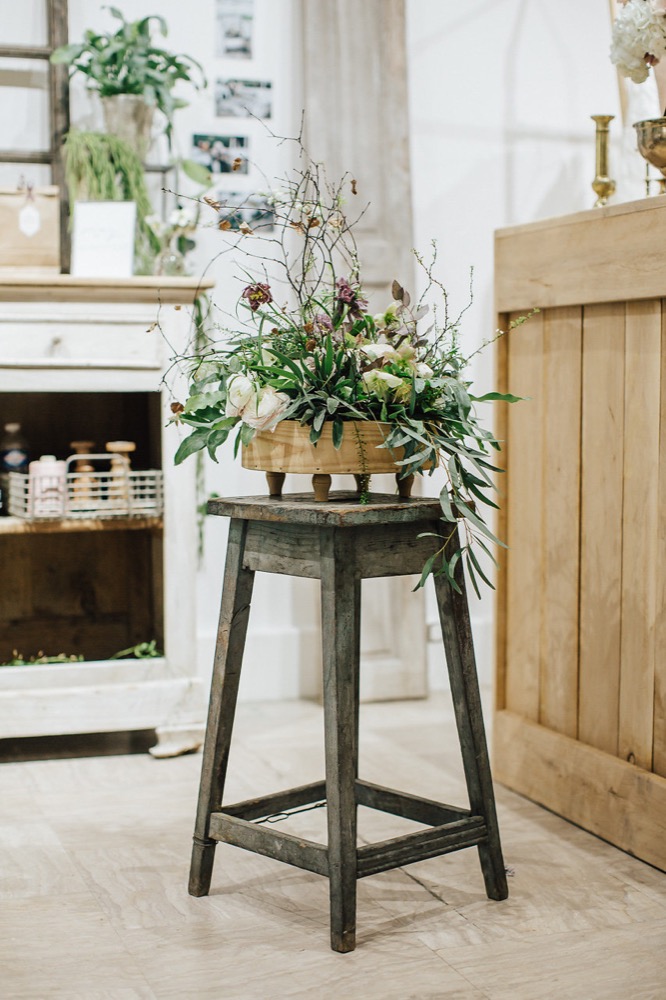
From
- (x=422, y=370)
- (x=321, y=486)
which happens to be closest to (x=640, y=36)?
(x=422, y=370)

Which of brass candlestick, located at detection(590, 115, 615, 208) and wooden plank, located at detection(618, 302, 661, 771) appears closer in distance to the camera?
wooden plank, located at detection(618, 302, 661, 771)

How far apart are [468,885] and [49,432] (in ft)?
4.78

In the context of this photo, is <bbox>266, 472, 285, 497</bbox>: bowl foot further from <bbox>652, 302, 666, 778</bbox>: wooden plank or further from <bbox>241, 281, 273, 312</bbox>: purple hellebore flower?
<bbox>652, 302, 666, 778</bbox>: wooden plank

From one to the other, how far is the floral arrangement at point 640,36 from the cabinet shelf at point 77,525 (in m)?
1.47

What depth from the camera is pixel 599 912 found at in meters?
1.99

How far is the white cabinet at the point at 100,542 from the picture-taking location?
9.18 ft

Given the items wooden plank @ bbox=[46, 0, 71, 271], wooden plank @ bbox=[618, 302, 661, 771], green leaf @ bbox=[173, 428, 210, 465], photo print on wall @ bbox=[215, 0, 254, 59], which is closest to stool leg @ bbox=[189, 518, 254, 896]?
green leaf @ bbox=[173, 428, 210, 465]

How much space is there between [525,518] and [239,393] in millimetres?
942

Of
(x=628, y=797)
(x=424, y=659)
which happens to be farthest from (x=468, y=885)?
(x=424, y=659)

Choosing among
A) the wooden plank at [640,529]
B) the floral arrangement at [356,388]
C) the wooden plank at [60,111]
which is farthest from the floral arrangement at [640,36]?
the wooden plank at [60,111]

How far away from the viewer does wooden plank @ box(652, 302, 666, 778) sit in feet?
7.16

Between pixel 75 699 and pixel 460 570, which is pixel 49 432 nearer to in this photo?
pixel 75 699

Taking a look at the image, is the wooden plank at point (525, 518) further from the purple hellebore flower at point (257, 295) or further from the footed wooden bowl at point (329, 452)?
the purple hellebore flower at point (257, 295)

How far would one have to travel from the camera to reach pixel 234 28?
10.7ft
